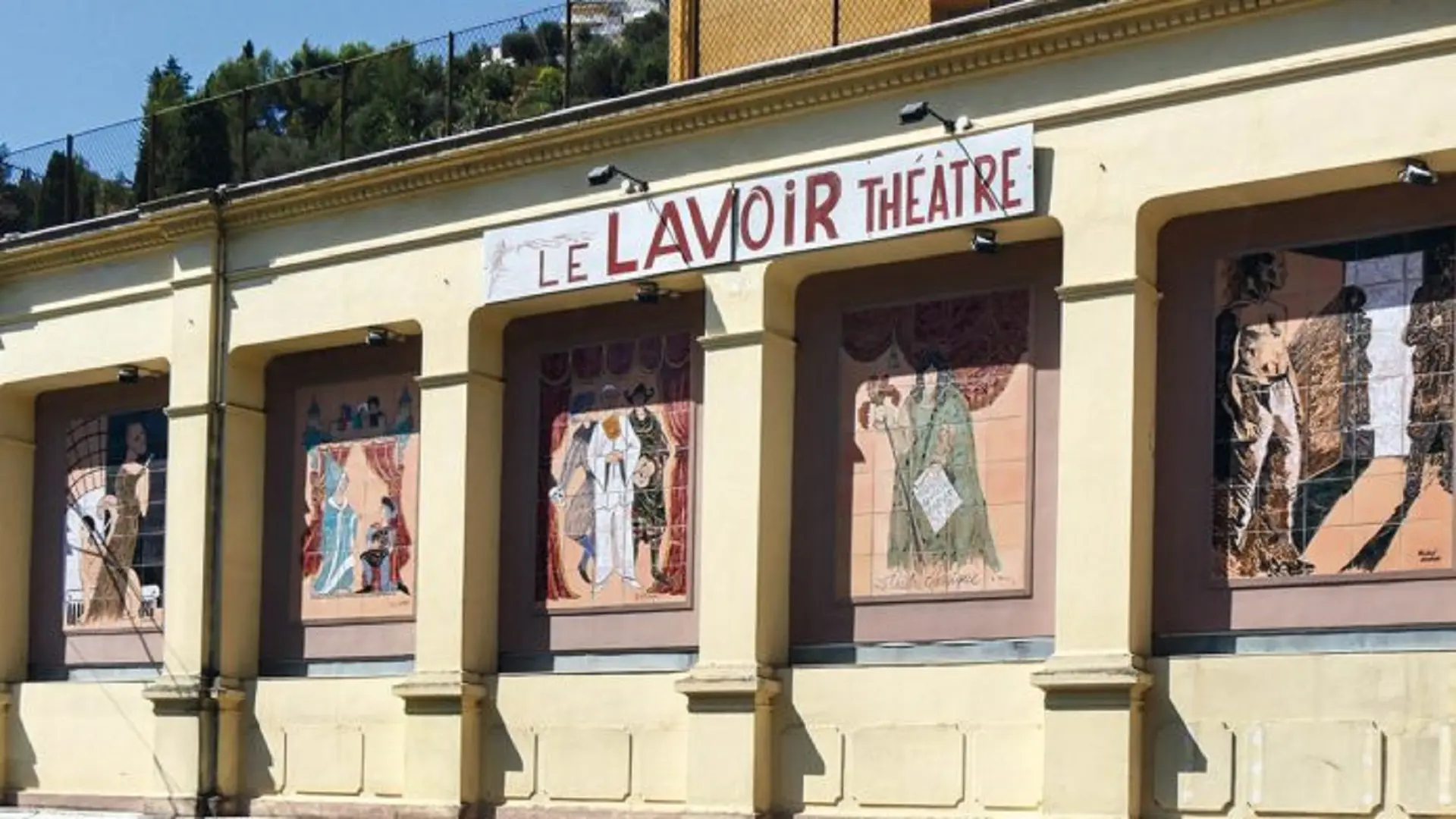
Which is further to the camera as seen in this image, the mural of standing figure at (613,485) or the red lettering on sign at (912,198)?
the mural of standing figure at (613,485)

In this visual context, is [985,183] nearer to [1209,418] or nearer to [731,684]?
[1209,418]

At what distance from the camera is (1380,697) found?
56.5ft

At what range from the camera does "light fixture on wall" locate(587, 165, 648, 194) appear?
22391 millimetres

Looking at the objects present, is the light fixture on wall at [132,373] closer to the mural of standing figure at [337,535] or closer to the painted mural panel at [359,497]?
the painted mural panel at [359,497]

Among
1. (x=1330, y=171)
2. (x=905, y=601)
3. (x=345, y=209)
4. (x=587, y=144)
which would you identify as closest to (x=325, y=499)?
(x=345, y=209)

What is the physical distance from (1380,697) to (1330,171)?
4.04 meters

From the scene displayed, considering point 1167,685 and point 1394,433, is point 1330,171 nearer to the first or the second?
point 1394,433

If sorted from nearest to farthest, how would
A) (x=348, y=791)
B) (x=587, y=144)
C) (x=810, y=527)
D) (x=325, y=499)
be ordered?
(x=810, y=527), (x=587, y=144), (x=348, y=791), (x=325, y=499)

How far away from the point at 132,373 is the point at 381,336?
4.40 meters

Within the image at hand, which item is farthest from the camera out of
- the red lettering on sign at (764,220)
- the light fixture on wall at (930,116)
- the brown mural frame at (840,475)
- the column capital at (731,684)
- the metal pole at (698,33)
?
the metal pole at (698,33)

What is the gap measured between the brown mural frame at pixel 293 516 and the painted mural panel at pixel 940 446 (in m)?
6.11

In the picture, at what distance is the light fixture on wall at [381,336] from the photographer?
24875 millimetres

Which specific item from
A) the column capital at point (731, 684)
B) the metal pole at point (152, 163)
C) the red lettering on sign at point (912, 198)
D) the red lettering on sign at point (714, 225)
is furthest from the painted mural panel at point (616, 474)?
the metal pole at point (152, 163)

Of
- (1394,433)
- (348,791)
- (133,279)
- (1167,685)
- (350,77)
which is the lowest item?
(348,791)
